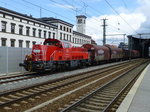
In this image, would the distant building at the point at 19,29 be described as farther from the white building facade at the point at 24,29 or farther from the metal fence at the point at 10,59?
the metal fence at the point at 10,59

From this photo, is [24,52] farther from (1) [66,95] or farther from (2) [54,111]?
(2) [54,111]

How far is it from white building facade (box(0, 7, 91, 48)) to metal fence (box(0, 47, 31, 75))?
2650cm

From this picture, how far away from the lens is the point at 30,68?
18.7 meters

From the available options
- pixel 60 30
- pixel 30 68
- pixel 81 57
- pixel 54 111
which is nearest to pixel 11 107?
pixel 54 111

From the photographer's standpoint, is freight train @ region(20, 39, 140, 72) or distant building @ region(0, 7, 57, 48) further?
distant building @ region(0, 7, 57, 48)

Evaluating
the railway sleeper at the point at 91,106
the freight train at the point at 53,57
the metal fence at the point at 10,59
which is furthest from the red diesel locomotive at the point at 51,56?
the railway sleeper at the point at 91,106

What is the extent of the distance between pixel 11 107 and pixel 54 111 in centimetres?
168

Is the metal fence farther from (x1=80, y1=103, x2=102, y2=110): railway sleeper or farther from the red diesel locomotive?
(x1=80, y1=103, x2=102, y2=110): railway sleeper

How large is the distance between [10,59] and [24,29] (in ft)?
116

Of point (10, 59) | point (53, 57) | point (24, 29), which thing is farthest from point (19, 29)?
point (53, 57)

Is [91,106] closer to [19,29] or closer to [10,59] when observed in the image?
[10,59]

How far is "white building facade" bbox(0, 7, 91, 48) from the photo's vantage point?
153 ft

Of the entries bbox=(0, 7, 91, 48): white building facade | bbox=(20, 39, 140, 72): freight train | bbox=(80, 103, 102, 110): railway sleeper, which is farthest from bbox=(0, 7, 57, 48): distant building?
bbox=(80, 103, 102, 110): railway sleeper

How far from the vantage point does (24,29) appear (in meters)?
53.5
